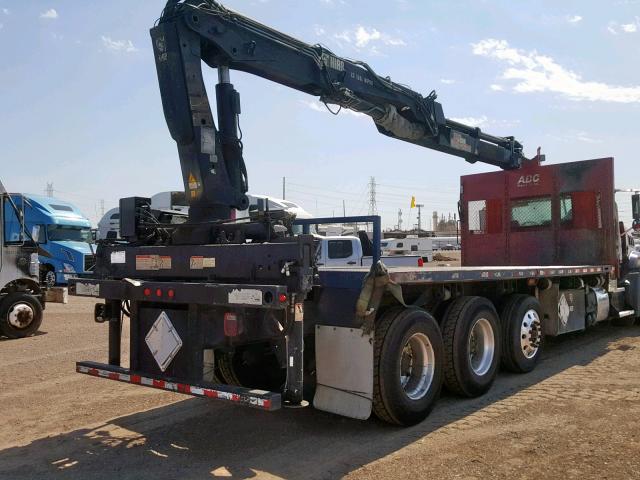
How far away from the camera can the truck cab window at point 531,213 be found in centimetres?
1089

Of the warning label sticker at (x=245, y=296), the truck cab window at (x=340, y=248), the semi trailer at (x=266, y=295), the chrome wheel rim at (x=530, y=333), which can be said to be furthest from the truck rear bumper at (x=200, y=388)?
the truck cab window at (x=340, y=248)

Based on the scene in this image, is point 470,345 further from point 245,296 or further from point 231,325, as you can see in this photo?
point 245,296

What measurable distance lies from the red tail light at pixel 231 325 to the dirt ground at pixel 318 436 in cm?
99

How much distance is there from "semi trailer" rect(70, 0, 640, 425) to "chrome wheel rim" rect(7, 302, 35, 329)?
6.30 metres

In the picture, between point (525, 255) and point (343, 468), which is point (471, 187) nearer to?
point (525, 255)

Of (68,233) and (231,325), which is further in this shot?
(68,233)

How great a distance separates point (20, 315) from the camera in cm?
1134

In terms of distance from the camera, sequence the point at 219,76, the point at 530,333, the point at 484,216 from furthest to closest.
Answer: the point at 484,216
the point at 530,333
the point at 219,76

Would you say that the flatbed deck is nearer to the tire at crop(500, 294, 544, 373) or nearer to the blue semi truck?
the tire at crop(500, 294, 544, 373)

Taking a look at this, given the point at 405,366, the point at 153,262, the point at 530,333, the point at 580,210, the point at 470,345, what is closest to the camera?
the point at 153,262

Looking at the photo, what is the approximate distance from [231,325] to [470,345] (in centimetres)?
296

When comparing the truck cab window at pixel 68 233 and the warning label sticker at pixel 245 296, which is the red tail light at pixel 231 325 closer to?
the warning label sticker at pixel 245 296

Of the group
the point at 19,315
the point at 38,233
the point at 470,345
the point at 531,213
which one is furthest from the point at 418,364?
the point at 38,233

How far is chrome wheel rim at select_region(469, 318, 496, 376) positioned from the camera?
6.64 m
